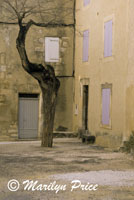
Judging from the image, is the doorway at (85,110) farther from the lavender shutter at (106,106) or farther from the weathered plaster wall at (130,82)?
the weathered plaster wall at (130,82)

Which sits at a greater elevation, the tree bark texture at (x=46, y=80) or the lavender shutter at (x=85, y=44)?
the lavender shutter at (x=85, y=44)

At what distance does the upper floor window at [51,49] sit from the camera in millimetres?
20828

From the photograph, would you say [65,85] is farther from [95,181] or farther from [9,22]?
[95,181]

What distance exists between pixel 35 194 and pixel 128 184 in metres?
2.00

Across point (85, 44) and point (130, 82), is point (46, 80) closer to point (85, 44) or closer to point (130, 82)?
point (130, 82)

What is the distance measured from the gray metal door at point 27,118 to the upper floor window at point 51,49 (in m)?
2.00

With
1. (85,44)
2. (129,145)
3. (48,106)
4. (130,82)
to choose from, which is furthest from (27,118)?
(129,145)

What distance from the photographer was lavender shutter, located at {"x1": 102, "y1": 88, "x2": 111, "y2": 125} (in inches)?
651

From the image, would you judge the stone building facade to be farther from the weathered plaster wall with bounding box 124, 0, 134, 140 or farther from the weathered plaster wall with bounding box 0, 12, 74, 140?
the weathered plaster wall with bounding box 0, 12, 74, 140

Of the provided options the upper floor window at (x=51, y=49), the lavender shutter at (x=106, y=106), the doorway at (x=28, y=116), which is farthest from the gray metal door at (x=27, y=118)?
the lavender shutter at (x=106, y=106)

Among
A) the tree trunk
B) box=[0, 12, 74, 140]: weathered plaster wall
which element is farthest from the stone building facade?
the tree trunk

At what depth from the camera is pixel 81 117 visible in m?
19.7

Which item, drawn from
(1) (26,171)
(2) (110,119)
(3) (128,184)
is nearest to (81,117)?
(2) (110,119)

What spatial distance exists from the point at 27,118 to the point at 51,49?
10.8 feet
